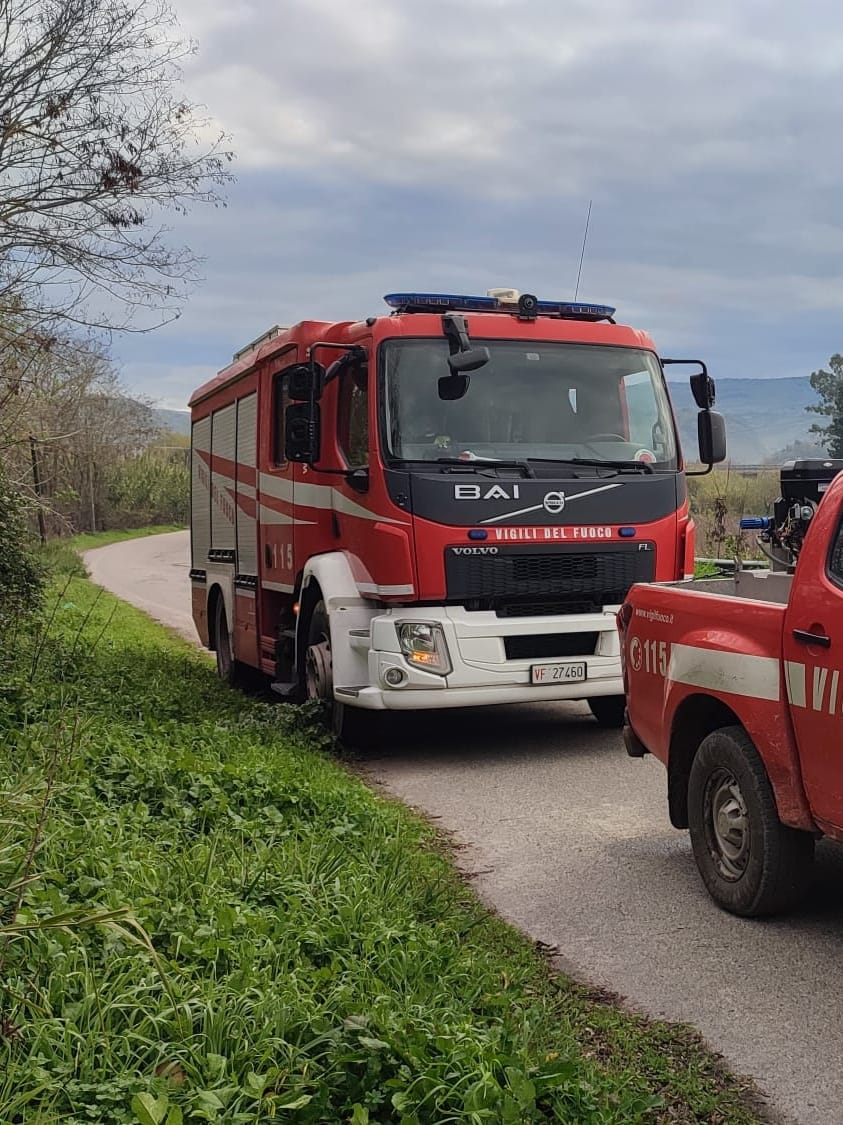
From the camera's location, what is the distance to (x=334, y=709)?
343 inches

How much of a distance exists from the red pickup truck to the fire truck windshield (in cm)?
270

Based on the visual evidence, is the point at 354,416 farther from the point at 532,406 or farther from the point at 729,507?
the point at 729,507

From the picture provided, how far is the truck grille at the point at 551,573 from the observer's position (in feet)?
26.2

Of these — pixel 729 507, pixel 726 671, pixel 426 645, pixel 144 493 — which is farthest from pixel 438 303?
pixel 144 493

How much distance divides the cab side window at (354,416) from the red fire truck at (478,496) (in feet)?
0.08

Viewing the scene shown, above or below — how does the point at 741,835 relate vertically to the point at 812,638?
below

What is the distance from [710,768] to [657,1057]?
1633mm

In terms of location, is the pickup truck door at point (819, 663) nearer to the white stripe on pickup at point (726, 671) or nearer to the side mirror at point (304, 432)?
the white stripe on pickup at point (726, 671)

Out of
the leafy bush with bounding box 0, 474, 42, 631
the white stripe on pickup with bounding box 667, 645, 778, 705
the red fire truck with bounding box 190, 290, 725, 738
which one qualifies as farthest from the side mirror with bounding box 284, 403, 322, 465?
the white stripe on pickup with bounding box 667, 645, 778, 705

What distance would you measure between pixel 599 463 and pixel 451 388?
3.96ft

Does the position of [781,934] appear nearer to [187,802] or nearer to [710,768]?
[710,768]

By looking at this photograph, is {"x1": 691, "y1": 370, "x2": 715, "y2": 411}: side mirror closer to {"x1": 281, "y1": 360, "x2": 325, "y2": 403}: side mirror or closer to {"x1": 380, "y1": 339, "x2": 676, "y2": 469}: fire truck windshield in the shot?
{"x1": 380, "y1": 339, "x2": 676, "y2": 469}: fire truck windshield

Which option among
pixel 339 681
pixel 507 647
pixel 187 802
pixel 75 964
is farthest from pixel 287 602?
pixel 75 964

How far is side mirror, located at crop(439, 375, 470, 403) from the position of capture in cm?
819
